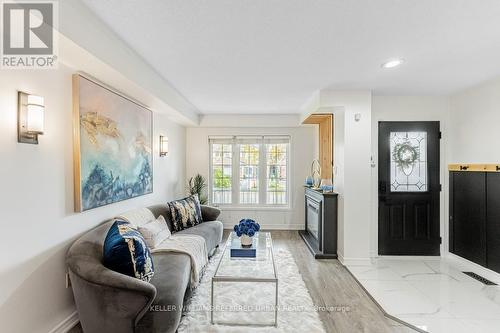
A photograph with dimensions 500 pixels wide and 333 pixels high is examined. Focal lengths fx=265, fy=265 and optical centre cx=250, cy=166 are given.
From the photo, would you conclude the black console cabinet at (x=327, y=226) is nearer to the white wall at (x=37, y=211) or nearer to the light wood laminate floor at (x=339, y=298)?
the light wood laminate floor at (x=339, y=298)

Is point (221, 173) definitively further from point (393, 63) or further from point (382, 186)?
point (393, 63)

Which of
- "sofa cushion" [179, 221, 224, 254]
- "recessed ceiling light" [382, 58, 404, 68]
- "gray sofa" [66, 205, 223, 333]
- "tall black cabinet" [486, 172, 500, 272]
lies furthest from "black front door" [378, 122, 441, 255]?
"gray sofa" [66, 205, 223, 333]

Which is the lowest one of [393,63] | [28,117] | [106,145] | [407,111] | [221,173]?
[221,173]

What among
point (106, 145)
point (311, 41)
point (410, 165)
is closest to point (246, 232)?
point (106, 145)

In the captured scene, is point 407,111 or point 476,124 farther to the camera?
point 407,111

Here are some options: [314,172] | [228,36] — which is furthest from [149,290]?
[314,172]

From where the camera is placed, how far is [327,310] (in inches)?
101

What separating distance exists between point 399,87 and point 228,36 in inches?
106

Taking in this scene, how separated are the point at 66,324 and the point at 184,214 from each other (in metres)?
1.95

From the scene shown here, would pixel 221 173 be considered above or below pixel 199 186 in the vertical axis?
above

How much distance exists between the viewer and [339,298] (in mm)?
2832

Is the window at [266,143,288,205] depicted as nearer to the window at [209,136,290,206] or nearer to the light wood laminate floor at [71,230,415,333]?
the window at [209,136,290,206]

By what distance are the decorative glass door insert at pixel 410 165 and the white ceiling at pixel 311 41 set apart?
842mm

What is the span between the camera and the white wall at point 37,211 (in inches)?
67.9
